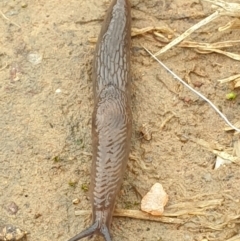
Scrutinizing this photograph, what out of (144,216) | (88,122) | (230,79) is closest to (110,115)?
(88,122)

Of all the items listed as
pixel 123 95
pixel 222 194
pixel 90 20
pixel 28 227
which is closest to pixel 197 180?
pixel 222 194

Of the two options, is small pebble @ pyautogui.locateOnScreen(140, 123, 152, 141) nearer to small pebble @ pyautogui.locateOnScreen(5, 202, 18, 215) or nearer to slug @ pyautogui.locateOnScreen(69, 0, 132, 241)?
slug @ pyautogui.locateOnScreen(69, 0, 132, 241)

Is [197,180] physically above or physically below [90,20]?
below

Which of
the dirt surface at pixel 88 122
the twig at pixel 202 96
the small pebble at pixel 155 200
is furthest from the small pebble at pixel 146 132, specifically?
the twig at pixel 202 96

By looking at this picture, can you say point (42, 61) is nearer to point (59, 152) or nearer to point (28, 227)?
point (59, 152)

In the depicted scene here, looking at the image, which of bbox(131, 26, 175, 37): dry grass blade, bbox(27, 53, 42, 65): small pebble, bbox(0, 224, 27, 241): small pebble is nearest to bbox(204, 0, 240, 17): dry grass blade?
bbox(131, 26, 175, 37): dry grass blade
